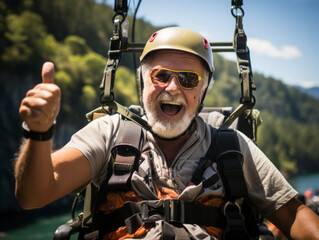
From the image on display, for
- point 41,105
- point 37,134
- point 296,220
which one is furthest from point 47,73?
point 296,220

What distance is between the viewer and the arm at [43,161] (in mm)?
1350

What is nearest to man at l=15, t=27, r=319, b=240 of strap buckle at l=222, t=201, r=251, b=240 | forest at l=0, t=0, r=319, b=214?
strap buckle at l=222, t=201, r=251, b=240

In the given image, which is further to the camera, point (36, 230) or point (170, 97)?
point (36, 230)

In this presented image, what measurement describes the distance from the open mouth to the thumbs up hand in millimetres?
1056

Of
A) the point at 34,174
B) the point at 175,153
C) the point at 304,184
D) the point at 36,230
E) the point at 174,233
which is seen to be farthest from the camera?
the point at 304,184

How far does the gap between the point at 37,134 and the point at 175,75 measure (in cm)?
116

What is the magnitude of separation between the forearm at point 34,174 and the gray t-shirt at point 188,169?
0.43 meters

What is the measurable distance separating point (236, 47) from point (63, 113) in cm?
3414

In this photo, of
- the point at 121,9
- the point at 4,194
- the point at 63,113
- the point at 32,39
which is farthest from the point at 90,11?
the point at 121,9

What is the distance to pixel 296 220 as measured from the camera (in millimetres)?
2064

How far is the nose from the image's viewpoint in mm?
2193

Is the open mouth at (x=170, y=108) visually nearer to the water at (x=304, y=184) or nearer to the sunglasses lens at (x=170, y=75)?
the sunglasses lens at (x=170, y=75)

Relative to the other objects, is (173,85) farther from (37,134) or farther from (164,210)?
(37,134)

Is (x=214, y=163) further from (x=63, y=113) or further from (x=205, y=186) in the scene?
(x=63, y=113)
